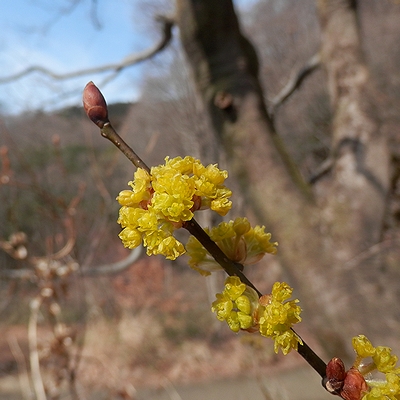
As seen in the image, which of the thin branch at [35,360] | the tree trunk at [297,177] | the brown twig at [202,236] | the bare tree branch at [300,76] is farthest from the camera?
the bare tree branch at [300,76]

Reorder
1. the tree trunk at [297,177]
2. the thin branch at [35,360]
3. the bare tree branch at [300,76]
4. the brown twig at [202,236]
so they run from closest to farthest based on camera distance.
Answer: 1. the brown twig at [202,236]
2. the thin branch at [35,360]
3. the tree trunk at [297,177]
4. the bare tree branch at [300,76]

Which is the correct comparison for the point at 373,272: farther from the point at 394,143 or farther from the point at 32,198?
the point at 32,198

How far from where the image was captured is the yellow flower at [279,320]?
1.17ft

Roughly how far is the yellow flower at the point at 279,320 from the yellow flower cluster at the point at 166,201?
0.11m

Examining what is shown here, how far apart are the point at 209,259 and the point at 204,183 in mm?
94

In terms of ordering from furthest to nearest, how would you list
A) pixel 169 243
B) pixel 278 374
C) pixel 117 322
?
pixel 117 322
pixel 278 374
pixel 169 243

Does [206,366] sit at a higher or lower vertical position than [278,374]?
lower

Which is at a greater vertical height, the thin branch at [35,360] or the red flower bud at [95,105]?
the red flower bud at [95,105]

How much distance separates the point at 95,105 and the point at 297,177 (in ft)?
5.24

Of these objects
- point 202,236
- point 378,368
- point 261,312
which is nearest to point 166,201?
point 202,236

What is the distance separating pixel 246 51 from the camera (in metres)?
1.89

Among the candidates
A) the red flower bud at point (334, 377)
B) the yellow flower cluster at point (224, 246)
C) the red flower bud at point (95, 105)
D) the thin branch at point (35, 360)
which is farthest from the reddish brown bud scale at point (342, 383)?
the thin branch at point (35, 360)

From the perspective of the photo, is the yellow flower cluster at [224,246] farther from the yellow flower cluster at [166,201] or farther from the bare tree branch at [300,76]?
the bare tree branch at [300,76]

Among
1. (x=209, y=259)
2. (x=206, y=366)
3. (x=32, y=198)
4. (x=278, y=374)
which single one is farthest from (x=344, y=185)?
(x=32, y=198)
